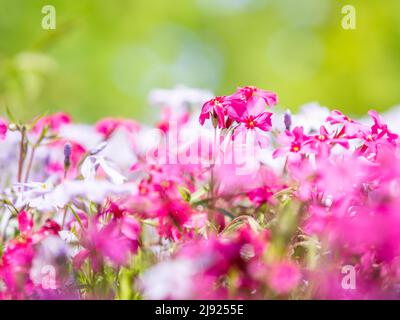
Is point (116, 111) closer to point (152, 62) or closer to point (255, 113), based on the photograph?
point (152, 62)

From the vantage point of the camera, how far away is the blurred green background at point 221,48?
4.56m

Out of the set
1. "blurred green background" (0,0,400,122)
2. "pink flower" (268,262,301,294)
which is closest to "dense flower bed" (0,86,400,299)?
"pink flower" (268,262,301,294)

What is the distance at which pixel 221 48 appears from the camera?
201 inches

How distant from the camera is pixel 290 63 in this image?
498 centimetres

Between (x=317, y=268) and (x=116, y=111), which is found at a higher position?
→ (x=116, y=111)

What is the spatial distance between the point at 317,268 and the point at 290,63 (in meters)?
4.21

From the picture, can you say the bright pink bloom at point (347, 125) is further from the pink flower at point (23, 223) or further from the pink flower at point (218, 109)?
the pink flower at point (23, 223)

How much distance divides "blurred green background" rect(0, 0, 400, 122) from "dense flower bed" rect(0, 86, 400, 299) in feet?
10.9

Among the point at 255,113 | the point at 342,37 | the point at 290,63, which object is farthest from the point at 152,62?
the point at 255,113

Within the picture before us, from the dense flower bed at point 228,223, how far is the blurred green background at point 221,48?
3328 millimetres

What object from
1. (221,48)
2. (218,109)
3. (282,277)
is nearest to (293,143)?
(218,109)

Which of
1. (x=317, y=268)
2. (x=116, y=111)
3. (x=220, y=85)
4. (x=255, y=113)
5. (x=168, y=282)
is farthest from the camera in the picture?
(x=220, y=85)

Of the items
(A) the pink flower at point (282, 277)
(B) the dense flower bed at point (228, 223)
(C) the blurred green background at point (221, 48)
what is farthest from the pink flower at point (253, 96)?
(C) the blurred green background at point (221, 48)

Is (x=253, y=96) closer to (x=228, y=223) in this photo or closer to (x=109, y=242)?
(x=228, y=223)
